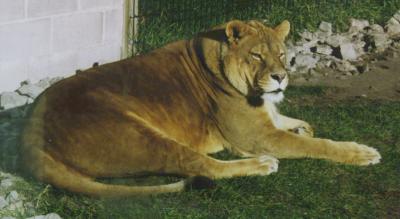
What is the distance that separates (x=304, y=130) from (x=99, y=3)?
2125mm

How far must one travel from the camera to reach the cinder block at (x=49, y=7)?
6.98 m

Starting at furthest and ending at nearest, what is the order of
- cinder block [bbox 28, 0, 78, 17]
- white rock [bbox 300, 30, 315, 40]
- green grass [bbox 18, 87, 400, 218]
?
white rock [bbox 300, 30, 315, 40]
cinder block [bbox 28, 0, 78, 17]
green grass [bbox 18, 87, 400, 218]

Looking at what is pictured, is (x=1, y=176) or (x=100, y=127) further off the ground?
(x=100, y=127)

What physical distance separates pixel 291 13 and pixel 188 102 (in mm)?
3629

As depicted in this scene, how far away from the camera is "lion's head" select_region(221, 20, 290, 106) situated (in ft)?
19.6

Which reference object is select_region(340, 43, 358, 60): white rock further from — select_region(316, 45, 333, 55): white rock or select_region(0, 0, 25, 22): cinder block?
select_region(0, 0, 25, 22): cinder block

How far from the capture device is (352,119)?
706 cm

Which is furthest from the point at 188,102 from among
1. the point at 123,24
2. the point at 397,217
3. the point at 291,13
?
the point at 291,13

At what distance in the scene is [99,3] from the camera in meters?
7.64

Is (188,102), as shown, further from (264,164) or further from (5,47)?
(5,47)

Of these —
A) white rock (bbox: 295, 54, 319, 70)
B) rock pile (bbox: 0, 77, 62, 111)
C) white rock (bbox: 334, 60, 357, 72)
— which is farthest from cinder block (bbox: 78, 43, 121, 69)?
white rock (bbox: 334, 60, 357, 72)

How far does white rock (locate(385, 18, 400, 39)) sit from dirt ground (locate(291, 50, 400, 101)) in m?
0.67

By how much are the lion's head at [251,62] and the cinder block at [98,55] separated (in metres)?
1.78

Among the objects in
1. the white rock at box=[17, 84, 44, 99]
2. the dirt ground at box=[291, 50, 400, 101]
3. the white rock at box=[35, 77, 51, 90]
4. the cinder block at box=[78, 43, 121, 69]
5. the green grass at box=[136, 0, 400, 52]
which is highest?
the green grass at box=[136, 0, 400, 52]
